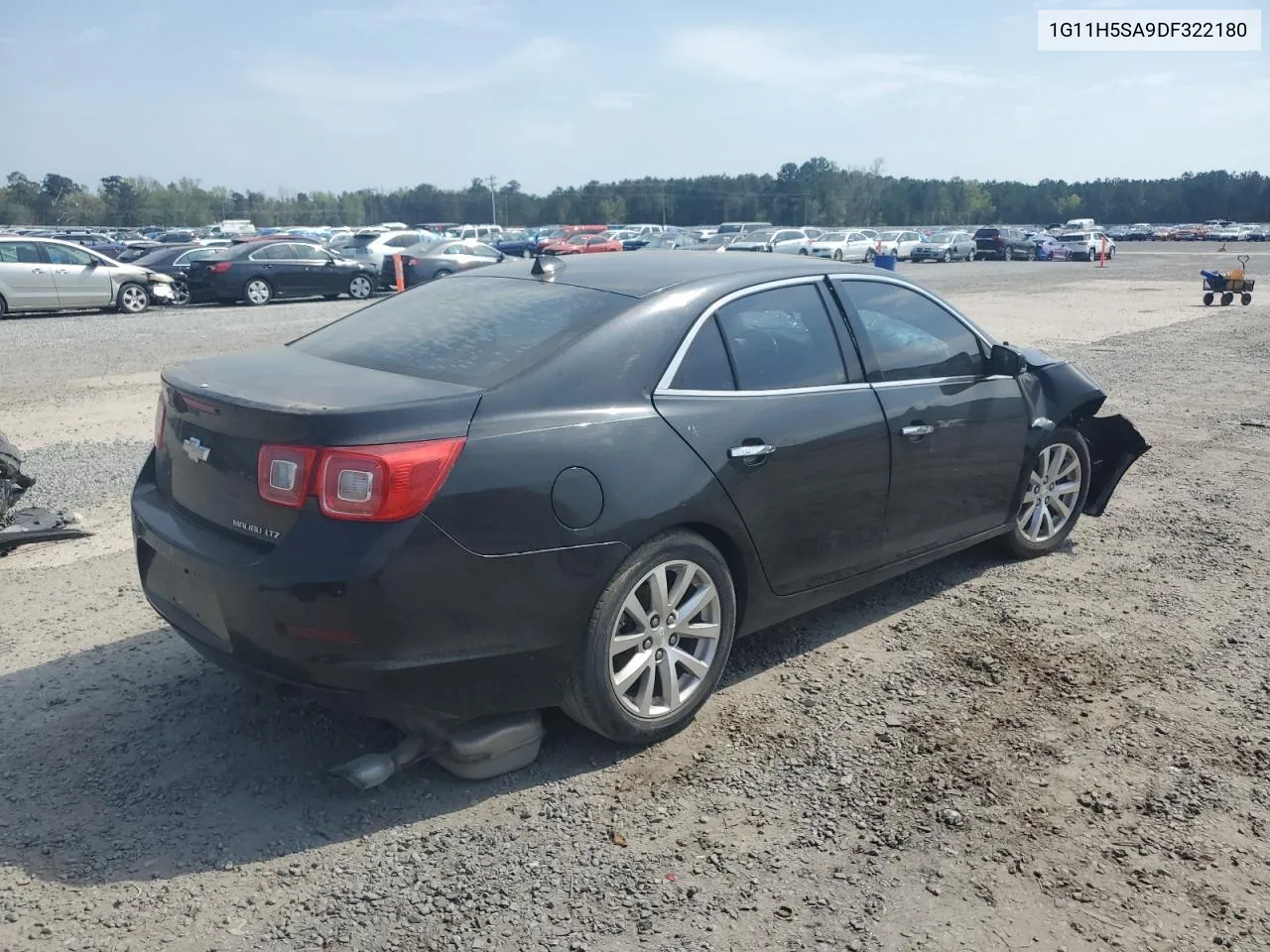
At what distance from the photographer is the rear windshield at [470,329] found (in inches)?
140

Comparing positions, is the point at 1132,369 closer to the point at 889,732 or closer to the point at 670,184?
the point at 889,732

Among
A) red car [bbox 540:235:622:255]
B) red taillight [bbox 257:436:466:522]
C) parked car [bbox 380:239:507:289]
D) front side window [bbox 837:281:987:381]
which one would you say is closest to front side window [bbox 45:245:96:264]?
parked car [bbox 380:239:507:289]

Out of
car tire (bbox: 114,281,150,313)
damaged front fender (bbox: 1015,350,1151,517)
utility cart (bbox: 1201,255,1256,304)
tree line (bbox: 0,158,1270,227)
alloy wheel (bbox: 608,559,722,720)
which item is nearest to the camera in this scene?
alloy wheel (bbox: 608,559,722,720)

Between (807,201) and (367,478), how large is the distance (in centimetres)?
11863

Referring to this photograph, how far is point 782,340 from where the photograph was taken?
13.8ft

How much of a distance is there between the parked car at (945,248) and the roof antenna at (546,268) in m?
47.6

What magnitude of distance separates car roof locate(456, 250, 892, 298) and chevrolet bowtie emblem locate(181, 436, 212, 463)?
152 cm

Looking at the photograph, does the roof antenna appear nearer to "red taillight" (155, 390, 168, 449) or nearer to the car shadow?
"red taillight" (155, 390, 168, 449)

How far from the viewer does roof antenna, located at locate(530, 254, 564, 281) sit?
169 inches

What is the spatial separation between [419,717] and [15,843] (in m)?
1.22

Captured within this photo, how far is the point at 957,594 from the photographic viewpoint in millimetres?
5164

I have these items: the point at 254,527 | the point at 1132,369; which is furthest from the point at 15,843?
the point at 1132,369

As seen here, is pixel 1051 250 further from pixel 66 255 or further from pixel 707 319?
pixel 707 319

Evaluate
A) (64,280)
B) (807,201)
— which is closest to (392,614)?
(64,280)
